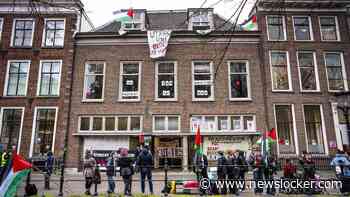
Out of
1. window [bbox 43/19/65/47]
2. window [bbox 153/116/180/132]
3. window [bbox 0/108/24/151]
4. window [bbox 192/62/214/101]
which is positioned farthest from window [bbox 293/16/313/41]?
window [bbox 0/108/24/151]

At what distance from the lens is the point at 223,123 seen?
17531mm

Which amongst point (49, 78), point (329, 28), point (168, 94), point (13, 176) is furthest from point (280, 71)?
point (13, 176)

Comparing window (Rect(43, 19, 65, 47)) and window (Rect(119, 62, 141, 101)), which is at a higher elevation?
window (Rect(43, 19, 65, 47))

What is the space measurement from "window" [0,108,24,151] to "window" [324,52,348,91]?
22114 millimetres

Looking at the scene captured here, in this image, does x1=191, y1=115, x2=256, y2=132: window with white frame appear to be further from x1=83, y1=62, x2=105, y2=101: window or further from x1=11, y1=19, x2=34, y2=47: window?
x1=11, y1=19, x2=34, y2=47: window

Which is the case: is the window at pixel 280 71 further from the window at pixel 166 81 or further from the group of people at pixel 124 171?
the group of people at pixel 124 171

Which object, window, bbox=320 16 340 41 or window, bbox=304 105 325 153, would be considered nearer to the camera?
window, bbox=304 105 325 153

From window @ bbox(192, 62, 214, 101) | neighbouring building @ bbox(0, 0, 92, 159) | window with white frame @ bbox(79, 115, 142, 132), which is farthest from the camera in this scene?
window @ bbox(192, 62, 214, 101)

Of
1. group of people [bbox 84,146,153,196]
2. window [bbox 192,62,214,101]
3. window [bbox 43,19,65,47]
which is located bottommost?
group of people [bbox 84,146,153,196]

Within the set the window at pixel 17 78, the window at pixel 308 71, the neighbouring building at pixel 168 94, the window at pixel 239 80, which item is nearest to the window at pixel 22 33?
the window at pixel 17 78

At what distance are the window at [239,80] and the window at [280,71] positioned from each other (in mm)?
1839

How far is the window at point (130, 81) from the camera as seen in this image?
18047mm

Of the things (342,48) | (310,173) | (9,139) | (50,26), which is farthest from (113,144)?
(342,48)

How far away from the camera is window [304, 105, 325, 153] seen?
17297 mm
